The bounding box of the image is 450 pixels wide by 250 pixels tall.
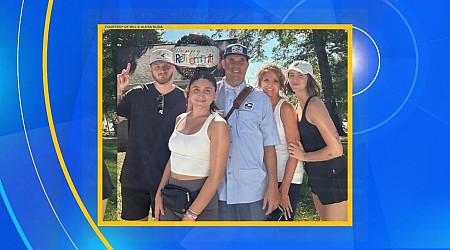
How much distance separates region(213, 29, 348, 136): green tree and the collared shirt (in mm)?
182

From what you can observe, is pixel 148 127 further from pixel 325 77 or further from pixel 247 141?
pixel 325 77

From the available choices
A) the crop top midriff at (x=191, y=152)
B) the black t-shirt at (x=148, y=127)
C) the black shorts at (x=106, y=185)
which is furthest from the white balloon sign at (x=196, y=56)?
the black shorts at (x=106, y=185)

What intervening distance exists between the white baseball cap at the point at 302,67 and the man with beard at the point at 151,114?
1.64 feet

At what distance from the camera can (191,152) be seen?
7.88 ft

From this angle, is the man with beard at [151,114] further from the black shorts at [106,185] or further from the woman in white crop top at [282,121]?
the woman in white crop top at [282,121]

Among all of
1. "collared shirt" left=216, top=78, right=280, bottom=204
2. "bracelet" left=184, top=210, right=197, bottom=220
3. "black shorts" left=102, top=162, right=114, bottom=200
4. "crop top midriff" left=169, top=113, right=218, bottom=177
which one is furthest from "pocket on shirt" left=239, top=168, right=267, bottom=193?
"black shorts" left=102, top=162, right=114, bottom=200

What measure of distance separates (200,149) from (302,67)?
564 millimetres

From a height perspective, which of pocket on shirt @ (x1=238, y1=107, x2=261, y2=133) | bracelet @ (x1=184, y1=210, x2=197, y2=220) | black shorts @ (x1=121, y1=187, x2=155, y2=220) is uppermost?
pocket on shirt @ (x1=238, y1=107, x2=261, y2=133)

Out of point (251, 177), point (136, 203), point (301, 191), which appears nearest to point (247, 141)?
point (251, 177)

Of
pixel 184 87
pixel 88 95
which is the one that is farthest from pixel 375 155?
pixel 88 95

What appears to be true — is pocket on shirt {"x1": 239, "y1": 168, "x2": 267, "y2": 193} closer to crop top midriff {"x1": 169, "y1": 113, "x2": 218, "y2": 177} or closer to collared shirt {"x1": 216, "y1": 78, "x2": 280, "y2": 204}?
collared shirt {"x1": 216, "y1": 78, "x2": 280, "y2": 204}

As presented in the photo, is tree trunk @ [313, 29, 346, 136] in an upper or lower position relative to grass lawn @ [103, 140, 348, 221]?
upper

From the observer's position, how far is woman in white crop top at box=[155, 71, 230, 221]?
2.39 metres

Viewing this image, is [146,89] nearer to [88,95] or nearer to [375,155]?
[88,95]
